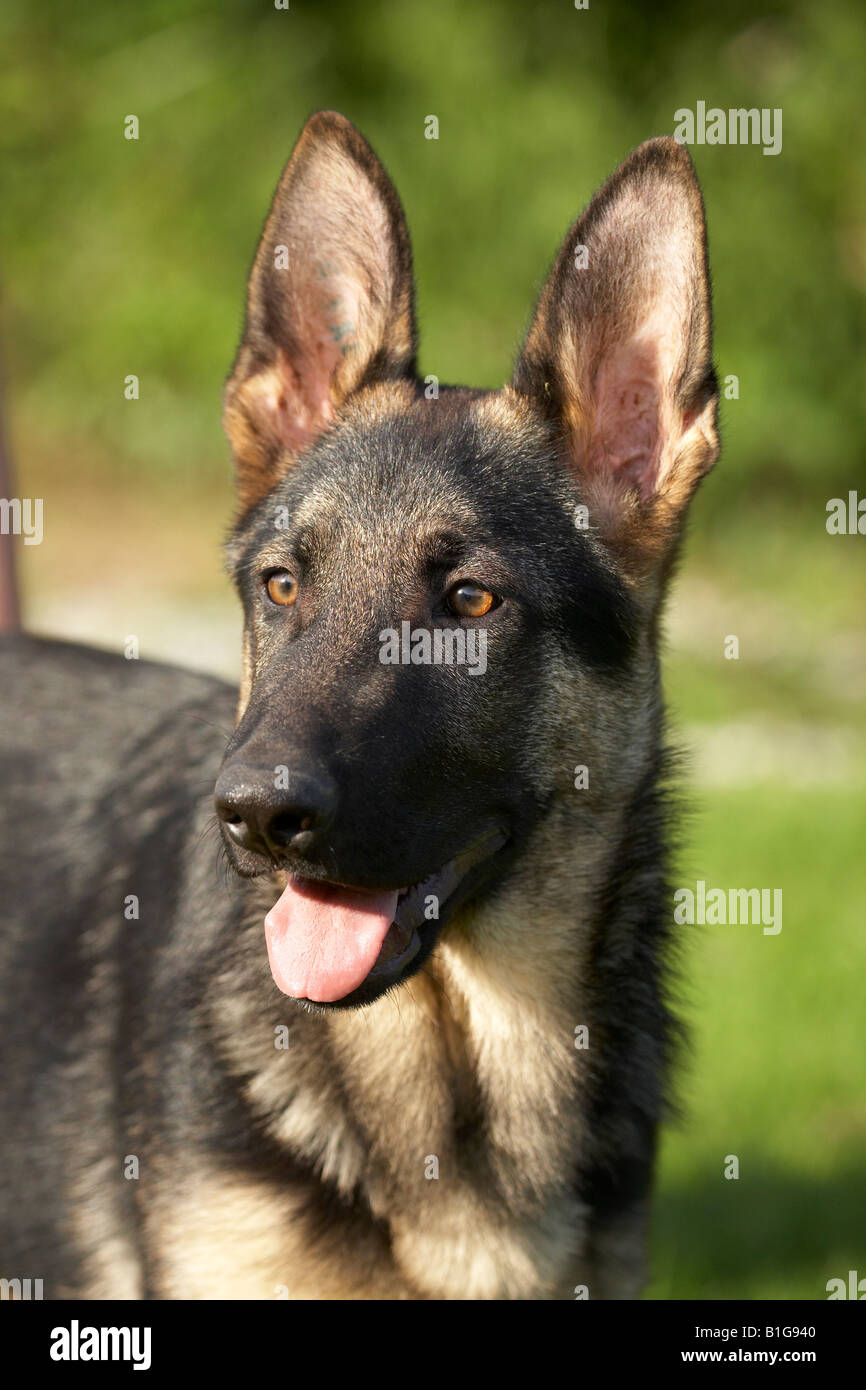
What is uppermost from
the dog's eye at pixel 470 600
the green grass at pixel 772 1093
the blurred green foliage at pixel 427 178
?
the blurred green foliage at pixel 427 178

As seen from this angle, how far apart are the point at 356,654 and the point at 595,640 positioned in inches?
25.7

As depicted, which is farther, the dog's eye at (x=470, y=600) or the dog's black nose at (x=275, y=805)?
the dog's eye at (x=470, y=600)

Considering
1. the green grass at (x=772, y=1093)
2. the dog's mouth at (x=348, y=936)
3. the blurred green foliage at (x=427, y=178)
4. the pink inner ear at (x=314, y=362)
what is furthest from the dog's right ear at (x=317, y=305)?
the blurred green foliage at (x=427, y=178)

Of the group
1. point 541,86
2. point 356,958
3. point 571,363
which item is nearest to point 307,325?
point 571,363

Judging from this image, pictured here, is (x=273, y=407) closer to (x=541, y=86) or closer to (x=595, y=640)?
(x=595, y=640)

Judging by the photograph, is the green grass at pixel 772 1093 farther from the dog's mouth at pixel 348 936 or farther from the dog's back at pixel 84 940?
the dog's back at pixel 84 940

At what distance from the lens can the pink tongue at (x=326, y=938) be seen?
10.2ft

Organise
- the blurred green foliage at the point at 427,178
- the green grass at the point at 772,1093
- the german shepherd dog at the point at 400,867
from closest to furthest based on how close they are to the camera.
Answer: the german shepherd dog at the point at 400,867 < the green grass at the point at 772,1093 < the blurred green foliage at the point at 427,178

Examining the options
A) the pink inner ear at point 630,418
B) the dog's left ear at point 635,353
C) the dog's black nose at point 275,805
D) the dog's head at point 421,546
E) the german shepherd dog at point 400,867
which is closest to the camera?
the dog's black nose at point 275,805

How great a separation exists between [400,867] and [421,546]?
756 millimetres

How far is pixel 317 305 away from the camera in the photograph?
4020 mm

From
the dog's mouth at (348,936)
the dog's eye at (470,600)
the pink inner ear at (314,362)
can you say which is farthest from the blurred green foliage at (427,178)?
the dog's mouth at (348,936)

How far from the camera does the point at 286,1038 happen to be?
11.9ft

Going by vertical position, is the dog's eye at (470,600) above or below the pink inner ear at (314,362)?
below
